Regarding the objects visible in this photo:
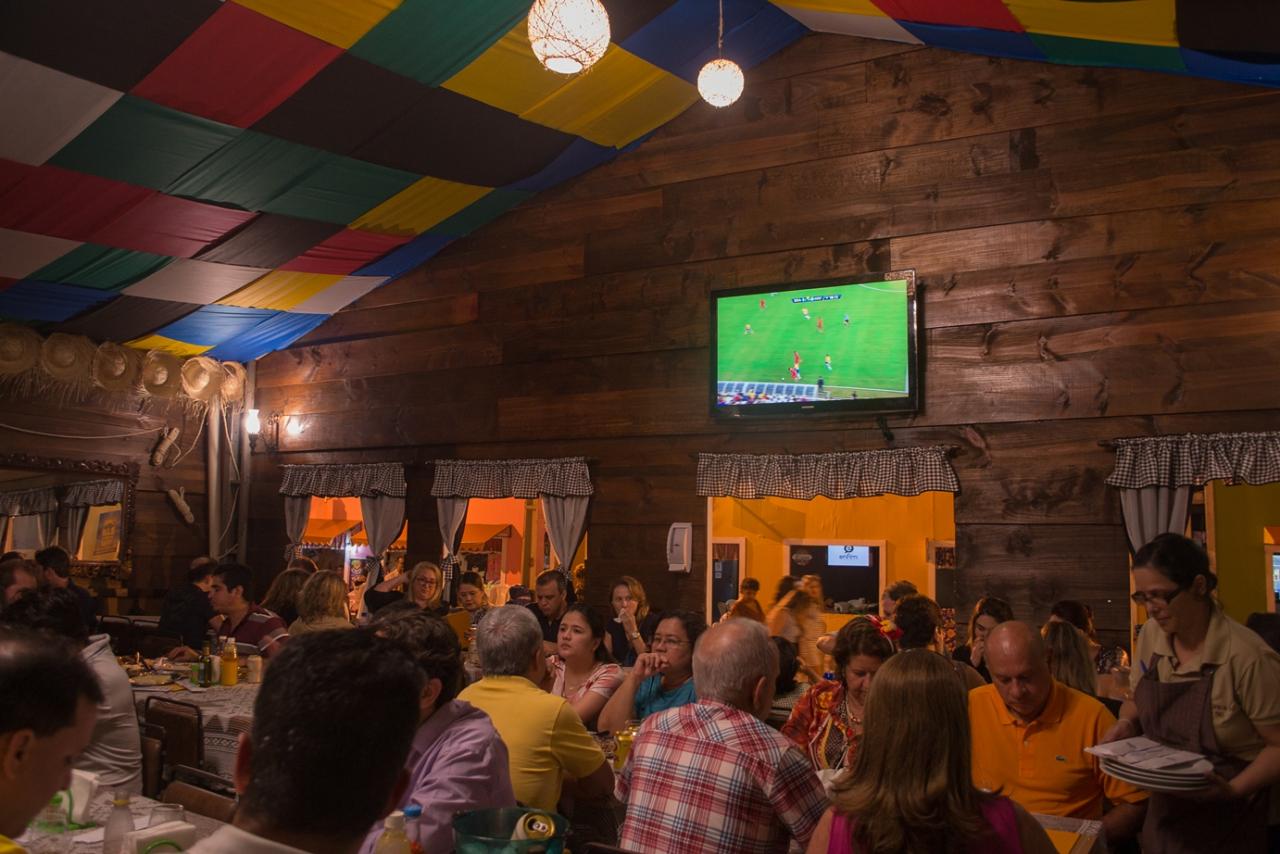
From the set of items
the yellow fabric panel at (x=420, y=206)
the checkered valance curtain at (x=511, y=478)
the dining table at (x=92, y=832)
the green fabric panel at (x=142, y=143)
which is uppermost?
the yellow fabric panel at (x=420, y=206)

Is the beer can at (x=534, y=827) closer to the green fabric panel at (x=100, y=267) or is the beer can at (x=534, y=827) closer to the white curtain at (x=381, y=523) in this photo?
the green fabric panel at (x=100, y=267)

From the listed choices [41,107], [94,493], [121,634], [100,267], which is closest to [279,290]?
[100,267]

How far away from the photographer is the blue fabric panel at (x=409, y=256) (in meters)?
9.99

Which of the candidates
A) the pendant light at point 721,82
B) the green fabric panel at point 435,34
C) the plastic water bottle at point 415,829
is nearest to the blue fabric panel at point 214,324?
the green fabric panel at point 435,34

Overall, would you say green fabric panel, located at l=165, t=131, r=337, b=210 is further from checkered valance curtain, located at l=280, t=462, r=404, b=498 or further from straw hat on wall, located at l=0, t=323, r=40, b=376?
checkered valance curtain, located at l=280, t=462, r=404, b=498

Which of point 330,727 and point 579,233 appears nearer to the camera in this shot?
point 330,727

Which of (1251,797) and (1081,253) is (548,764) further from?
(1081,253)

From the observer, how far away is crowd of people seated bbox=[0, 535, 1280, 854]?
1.31 m

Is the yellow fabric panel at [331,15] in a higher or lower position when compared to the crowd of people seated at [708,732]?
higher

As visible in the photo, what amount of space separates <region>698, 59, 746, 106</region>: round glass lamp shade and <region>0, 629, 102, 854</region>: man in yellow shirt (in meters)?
5.68

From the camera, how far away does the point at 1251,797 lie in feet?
9.13

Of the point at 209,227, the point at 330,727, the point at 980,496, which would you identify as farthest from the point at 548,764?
the point at 209,227

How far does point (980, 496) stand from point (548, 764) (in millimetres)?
5457

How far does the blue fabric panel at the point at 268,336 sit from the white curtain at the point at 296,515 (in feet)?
5.45
